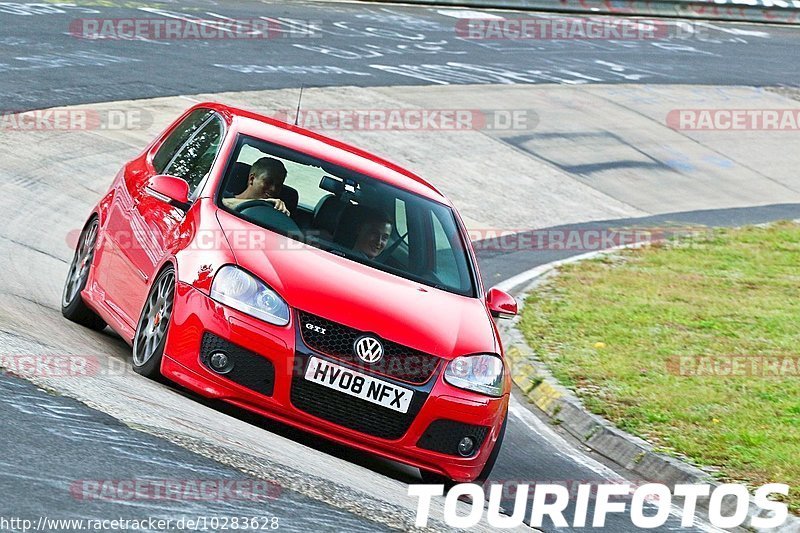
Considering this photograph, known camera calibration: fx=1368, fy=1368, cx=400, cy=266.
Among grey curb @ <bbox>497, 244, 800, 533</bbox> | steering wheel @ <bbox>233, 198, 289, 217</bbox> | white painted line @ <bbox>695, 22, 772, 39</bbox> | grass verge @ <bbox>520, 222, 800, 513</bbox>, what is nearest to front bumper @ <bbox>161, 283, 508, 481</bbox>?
steering wheel @ <bbox>233, 198, 289, 217</bbox>

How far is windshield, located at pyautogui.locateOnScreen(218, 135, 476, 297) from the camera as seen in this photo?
7.64 meters

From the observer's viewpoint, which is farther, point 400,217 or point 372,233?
point 400,217

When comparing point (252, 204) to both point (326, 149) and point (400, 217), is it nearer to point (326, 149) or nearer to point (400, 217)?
point (326, 149)

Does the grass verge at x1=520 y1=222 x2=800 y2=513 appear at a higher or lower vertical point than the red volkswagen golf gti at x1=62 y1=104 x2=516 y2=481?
lower

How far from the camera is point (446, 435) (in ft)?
22.4

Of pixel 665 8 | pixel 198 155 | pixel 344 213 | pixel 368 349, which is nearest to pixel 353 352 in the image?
pixel 368 349

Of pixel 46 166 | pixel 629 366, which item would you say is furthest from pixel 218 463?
pixel 46 166

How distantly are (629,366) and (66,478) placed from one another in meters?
6.30

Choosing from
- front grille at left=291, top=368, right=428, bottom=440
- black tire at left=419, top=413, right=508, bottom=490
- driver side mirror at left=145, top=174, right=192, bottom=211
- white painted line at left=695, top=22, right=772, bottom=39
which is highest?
driver side mirror at left=145, top=174, right=192, bottom=211

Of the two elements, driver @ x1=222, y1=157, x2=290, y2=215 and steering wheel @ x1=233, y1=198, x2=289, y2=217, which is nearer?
steering wheel @ x1=233, y1=198, x2=289, y2=217

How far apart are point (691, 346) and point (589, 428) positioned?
245cm

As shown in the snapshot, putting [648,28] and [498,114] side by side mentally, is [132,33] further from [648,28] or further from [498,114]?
[648,28]

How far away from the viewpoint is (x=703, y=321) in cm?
1239

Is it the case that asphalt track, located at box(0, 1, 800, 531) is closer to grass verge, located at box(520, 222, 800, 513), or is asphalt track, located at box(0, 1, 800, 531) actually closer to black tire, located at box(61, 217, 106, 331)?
black tire, located at box(61, 217, 106, 331)
